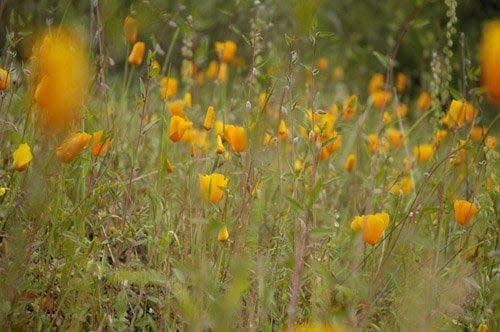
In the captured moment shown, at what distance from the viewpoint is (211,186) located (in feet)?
6.10

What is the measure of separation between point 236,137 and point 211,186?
247mm

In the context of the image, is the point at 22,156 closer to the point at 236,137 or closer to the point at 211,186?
the point at 211,186

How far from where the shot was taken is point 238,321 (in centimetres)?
178

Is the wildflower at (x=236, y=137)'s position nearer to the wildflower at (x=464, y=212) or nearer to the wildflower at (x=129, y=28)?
the wildflower at (x=129, y=28)

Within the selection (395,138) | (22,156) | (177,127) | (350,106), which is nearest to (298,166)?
(350,106)

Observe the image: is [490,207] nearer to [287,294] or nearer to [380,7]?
[287,294]

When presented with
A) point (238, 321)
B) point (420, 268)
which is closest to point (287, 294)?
point (238, 321)

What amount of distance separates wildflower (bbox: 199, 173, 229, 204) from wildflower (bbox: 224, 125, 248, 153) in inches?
6.9

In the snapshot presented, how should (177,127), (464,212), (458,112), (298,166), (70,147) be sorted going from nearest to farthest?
(70,147), (464,212), (177,127), (458,112), (298,166)

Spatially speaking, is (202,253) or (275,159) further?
(275,159)

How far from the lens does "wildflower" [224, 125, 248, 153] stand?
2.06m

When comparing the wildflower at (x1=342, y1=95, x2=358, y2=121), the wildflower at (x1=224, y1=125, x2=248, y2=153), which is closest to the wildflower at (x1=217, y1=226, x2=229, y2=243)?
the wildflower at (x1=224, y1=125, x2=248, y2=153)

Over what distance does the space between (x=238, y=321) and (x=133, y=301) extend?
0.97 ft

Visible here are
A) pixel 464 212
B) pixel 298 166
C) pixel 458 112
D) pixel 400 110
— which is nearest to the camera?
pixel 464 212
